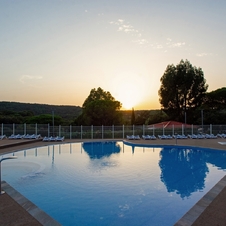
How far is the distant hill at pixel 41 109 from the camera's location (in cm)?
4440

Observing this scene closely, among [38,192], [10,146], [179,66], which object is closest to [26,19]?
[10,146]

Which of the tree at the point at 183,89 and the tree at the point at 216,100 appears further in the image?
the tree at the point at 216,100

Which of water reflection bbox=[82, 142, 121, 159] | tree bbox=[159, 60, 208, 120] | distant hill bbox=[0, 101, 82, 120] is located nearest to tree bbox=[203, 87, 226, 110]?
tree bbox=[159, 60, 208, 120]

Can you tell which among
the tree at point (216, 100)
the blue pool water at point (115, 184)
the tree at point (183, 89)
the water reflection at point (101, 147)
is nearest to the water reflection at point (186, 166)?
the blue pool water at point (115, 184)

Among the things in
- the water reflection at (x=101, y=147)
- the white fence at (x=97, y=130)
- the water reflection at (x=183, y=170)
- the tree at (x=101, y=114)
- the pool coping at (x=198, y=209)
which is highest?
the tree at (x=101, y=114)

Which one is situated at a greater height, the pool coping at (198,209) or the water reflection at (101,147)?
the pool coping at (198,209)

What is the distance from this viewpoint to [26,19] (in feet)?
41.6

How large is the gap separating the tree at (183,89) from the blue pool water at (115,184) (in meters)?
17.7

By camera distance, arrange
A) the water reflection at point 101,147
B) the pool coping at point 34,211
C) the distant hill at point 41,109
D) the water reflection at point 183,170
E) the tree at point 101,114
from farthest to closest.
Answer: the distant hill at point 41,109, the tree at point 101,114, the water reflection at point 101,147, the water reflection at point 183,170, the pool coping at point 34,211

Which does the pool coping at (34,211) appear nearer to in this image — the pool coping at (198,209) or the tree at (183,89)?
the pool coping at (198,209)

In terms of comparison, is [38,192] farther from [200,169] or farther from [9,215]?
[200,169]

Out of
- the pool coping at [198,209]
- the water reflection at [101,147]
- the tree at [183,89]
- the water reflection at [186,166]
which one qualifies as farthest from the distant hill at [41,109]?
the pool coping at [198,209]

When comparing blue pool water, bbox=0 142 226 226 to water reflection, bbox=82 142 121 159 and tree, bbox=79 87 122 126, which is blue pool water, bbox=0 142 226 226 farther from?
tree, bbox=79 87 122 126

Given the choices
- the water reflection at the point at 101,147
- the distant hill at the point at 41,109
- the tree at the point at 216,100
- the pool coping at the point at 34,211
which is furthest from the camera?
Result: the distant hill at the point at 41,109
